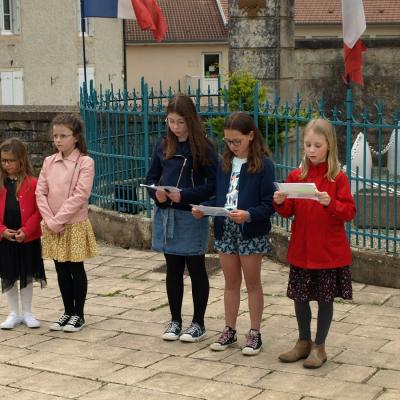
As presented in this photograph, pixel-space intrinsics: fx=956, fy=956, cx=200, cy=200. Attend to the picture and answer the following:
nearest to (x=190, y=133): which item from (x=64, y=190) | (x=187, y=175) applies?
(x=187, y=175)

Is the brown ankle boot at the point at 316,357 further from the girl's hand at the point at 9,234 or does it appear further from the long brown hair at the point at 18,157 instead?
the long brown hair at the point at 18,157

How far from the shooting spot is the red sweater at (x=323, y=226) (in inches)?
230

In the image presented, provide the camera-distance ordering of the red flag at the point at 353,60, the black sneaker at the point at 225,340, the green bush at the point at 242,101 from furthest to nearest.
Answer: the red flag at the point at 353,60, the green bush at the point at 242,101, the black sneaker at the point at 225,340

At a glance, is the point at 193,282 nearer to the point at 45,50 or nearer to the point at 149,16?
the point at 149,16

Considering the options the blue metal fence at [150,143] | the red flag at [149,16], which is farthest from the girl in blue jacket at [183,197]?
the red flag at [149,16]

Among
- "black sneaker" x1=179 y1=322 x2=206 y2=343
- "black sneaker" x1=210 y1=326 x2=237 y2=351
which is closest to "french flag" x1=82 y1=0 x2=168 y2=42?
"black sneaker" x1=179 y1=322 x2=206 y2=343

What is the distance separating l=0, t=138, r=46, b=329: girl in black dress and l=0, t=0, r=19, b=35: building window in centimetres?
2493

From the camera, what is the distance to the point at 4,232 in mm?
6961

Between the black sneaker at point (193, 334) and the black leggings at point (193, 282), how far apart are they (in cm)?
4

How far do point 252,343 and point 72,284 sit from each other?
5.11 ft

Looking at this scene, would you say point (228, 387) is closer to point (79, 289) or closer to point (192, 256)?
point (192, 256)

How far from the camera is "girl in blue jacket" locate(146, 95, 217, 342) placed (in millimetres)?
6473

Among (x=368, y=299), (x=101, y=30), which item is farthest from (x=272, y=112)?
(x=101, y=30)

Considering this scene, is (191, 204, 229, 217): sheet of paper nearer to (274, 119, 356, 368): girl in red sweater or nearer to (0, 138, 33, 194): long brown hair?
(274, 119, 356, 368): girl in red sweater
